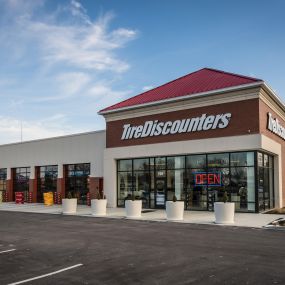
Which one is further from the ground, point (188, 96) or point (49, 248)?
point (188, 96)

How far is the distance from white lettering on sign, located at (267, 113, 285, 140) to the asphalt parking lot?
10157mm

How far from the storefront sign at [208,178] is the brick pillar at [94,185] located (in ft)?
30.6

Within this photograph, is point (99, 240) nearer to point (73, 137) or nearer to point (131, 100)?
point (131, 100)

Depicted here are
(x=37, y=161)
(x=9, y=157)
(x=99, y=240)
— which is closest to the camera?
(x=99, y=240)

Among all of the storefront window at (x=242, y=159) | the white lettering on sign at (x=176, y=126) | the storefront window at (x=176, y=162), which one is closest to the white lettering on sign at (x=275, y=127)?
the storefront window at (x=242, y=159)

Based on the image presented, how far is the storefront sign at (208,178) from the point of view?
82.5ft

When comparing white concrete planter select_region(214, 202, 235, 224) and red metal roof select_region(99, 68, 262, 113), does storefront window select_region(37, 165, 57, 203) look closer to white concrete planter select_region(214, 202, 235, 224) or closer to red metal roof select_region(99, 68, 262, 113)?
red metal roof select_region(99, 68, 262, 113)

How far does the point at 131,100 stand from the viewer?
31.0 metres

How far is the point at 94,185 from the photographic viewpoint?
32406 mm

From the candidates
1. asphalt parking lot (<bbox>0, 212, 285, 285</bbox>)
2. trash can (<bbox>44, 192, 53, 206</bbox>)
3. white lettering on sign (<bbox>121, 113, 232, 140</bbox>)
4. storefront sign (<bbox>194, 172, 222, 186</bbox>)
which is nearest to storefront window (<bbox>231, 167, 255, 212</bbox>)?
storefront sign (<bbox>194, 172, 222, 186</bbox>)

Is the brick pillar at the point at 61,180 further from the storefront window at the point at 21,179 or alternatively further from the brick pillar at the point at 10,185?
the brick pillar at the point at 10,185

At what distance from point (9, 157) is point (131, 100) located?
17824 millimetres

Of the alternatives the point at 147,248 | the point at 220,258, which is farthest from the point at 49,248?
the point at 220,258

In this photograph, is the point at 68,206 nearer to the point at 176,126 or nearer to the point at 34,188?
the point at 176,126
